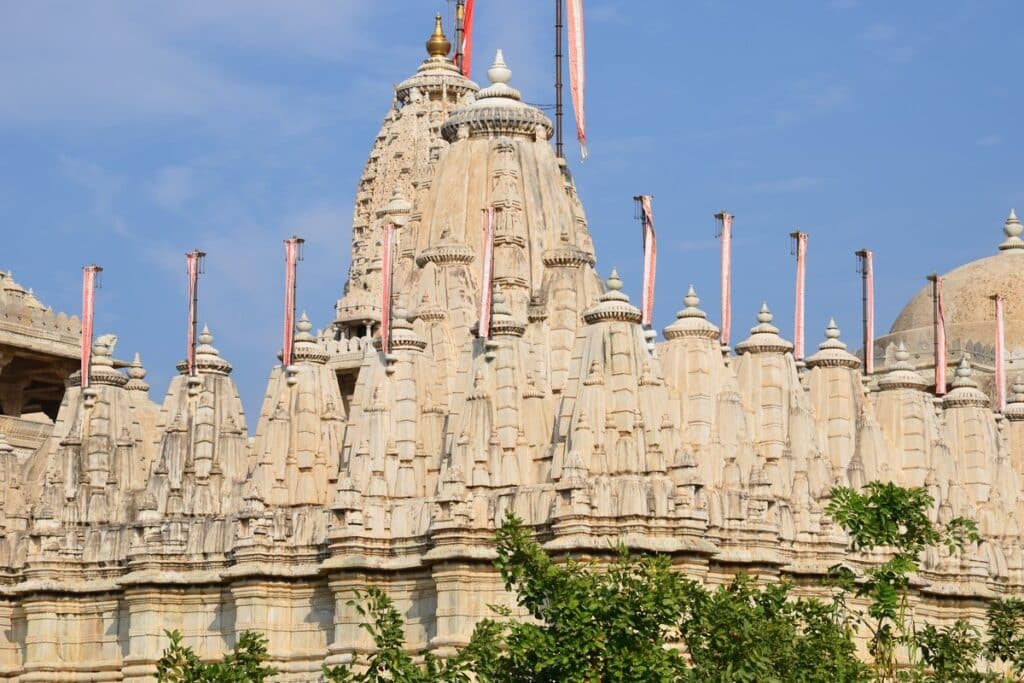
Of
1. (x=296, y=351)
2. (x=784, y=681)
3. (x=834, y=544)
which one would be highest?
(x=296, y=351)

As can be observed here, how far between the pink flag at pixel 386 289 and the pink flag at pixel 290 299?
2099 mm

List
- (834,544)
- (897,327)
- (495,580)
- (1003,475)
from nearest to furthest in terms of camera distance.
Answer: (495,580), (834,544), (1003,475), (897,327)

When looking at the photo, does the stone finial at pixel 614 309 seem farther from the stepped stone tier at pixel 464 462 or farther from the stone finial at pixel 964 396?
the stone finial at pixel 964 396

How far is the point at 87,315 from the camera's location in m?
68.4

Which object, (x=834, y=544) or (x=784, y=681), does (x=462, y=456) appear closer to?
(x=834, y=544)

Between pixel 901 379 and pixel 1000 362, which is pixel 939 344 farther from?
pixel 901 379

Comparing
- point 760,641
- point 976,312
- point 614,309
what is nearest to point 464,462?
point 614,309

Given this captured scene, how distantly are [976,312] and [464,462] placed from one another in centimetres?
3077

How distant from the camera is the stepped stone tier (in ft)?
179

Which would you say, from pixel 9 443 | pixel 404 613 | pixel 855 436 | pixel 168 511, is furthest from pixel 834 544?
pixel 9 443

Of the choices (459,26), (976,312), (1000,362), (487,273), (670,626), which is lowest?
(670,626)

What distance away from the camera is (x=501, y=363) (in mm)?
56531

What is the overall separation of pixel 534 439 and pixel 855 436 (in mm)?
10037

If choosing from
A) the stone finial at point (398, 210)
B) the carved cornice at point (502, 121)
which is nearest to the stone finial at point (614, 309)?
the carved cornice at point (502, 121)
